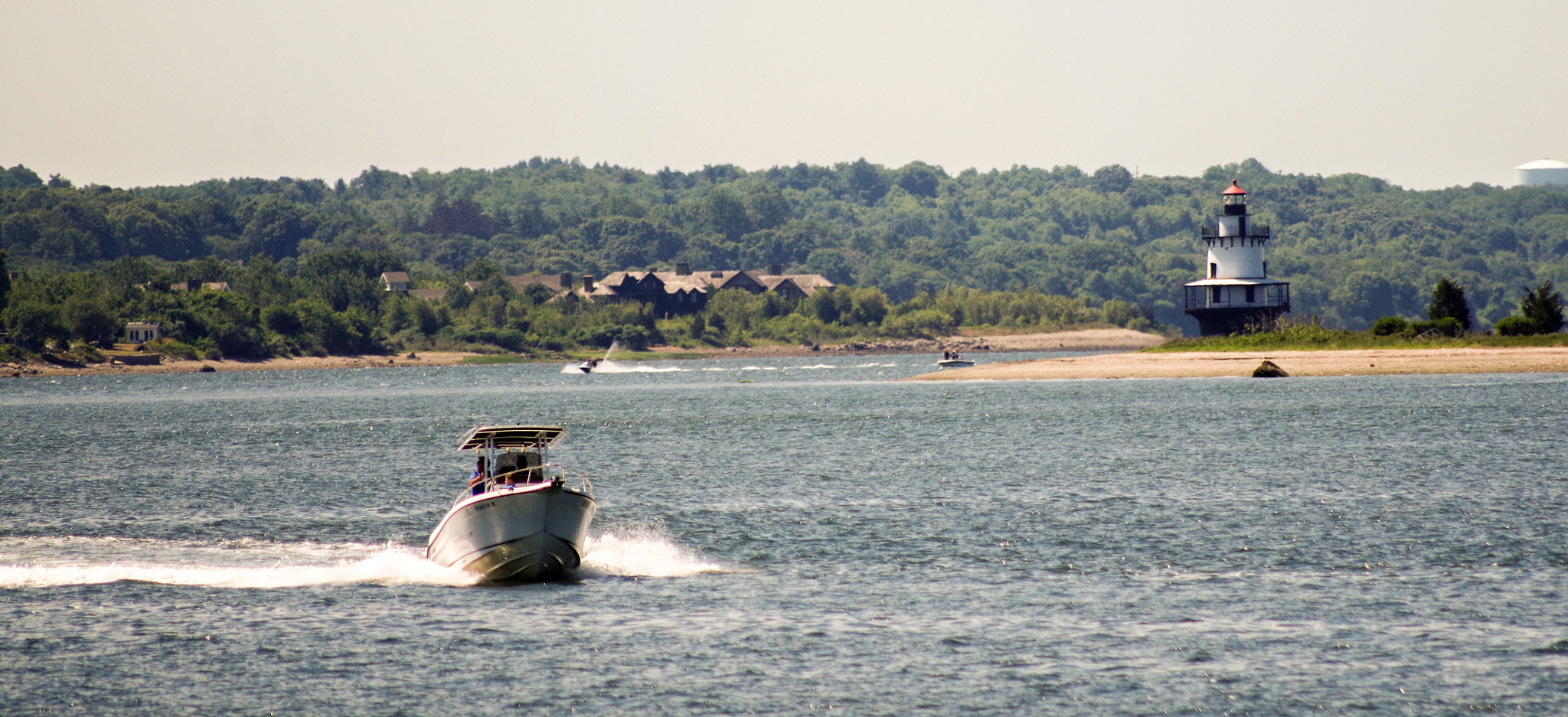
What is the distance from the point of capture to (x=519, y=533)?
29.7 metres

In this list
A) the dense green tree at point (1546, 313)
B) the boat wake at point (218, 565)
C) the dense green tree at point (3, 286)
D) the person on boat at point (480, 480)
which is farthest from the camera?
the dense green tree at point (3, 286)

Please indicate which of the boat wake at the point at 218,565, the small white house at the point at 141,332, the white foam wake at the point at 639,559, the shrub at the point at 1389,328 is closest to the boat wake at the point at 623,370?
the small white house at the point at 141,332

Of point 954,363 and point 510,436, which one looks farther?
point 954,363

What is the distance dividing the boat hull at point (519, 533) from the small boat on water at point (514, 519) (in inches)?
0.6

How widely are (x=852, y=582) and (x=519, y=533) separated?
692 centimetres

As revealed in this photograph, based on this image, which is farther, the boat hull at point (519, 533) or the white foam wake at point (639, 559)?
the white foam wake at point (639, 559)

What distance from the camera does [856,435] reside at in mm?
69062

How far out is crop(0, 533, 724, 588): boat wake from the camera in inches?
1245

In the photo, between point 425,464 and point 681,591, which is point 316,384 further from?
point 681,591

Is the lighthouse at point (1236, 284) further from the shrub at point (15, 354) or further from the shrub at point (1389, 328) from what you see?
the shrub at point (15, 354)

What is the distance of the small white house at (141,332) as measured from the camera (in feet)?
607

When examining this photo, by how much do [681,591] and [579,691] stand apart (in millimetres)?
7576

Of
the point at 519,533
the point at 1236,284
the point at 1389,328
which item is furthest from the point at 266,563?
the point at 1236,284

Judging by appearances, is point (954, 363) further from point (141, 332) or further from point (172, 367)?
point (141, 332)
